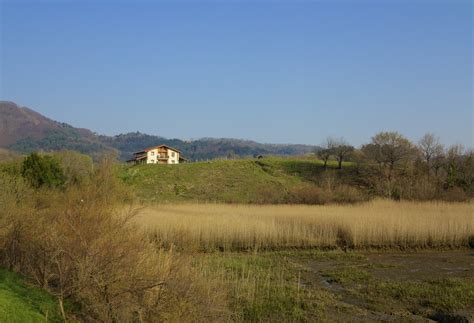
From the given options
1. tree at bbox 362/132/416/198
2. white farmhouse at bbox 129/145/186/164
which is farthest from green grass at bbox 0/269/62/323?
white farmhouse at bbox 129/145/186/164

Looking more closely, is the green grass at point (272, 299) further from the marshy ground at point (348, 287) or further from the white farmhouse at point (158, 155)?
the white farmhouse at point (158, 155)

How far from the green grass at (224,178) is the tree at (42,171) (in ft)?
58.9

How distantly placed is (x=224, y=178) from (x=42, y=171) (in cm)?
3035

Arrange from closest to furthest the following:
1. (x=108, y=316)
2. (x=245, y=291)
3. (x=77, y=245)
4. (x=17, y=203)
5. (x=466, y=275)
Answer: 1. (x=108, y=316)
2. (x=77, y=245)
3. (x=245, y=291)
4. (x=17, y=203)
5. (x=466, y=275)

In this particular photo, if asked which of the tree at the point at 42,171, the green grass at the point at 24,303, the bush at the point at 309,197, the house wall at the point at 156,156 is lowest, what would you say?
the green grass at the point at 24,303

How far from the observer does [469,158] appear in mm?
45594

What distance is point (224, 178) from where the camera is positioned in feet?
176

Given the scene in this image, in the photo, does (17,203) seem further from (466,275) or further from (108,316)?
(466,275)

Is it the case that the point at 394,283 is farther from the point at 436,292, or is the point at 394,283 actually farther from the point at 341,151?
the point at 341,151

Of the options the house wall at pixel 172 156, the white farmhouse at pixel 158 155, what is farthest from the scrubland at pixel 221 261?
the house wall at pixel 172 156

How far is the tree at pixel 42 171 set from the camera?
2391 centimetres

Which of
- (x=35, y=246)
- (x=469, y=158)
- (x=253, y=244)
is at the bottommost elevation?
(x=253, y=244)

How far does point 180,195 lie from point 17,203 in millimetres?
34556

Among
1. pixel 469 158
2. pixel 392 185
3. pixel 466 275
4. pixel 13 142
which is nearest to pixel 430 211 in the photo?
pixel 466 275
